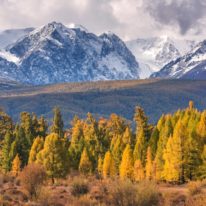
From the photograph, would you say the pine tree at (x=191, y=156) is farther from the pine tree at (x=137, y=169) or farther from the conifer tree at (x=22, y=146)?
Result: the conifer tree at (x=22, y=146)

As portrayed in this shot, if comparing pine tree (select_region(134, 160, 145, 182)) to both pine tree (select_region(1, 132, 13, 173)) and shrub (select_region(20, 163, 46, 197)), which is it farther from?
shrub (select_region(20, 163, 46, 197))

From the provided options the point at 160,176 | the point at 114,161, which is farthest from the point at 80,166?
the point at 160,176

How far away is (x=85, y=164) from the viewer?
90.8m

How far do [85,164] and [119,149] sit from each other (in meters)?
7.83

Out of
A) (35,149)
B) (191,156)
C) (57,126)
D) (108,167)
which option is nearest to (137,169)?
(108,167)

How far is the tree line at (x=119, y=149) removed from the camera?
7462 cm

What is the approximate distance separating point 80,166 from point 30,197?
151ft

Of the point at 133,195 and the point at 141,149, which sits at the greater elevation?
the point at 141,149

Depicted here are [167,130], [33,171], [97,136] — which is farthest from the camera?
[97,136]

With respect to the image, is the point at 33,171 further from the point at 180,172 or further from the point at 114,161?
the point at 114,161

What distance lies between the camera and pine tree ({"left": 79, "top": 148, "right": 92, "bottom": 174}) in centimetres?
9050

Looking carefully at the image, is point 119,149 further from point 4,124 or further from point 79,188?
point 79,188

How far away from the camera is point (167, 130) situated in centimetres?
8412

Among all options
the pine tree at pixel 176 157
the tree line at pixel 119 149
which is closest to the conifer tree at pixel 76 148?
the tree line at pixel 119 149
